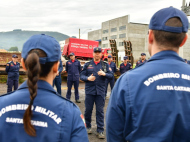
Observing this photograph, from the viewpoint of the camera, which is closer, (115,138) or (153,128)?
(153,128)

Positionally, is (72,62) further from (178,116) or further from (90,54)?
(90,54)

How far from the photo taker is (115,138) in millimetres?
1541

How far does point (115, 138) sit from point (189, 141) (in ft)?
1.77

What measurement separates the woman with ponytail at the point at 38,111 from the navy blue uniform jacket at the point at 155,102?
348 mm

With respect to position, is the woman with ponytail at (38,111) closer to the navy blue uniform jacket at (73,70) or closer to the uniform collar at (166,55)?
the uniform collar at (166,55)

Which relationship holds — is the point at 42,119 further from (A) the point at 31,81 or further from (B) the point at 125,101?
(B) the point at 125,101

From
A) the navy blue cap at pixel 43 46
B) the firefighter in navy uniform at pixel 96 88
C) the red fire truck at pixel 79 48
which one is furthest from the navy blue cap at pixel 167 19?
the red fire truck at pixel 79 48

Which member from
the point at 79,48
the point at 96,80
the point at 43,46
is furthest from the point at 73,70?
the point at 79,48

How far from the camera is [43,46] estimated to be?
A: 137 cm

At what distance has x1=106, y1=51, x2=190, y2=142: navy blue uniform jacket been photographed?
133cm

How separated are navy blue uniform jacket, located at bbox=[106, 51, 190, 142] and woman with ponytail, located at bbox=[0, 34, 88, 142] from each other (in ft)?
1.14

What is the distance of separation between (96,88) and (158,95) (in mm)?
3331

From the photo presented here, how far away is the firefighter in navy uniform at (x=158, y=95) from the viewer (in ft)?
4.37

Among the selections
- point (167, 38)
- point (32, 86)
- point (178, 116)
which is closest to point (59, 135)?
point (32, 86)
